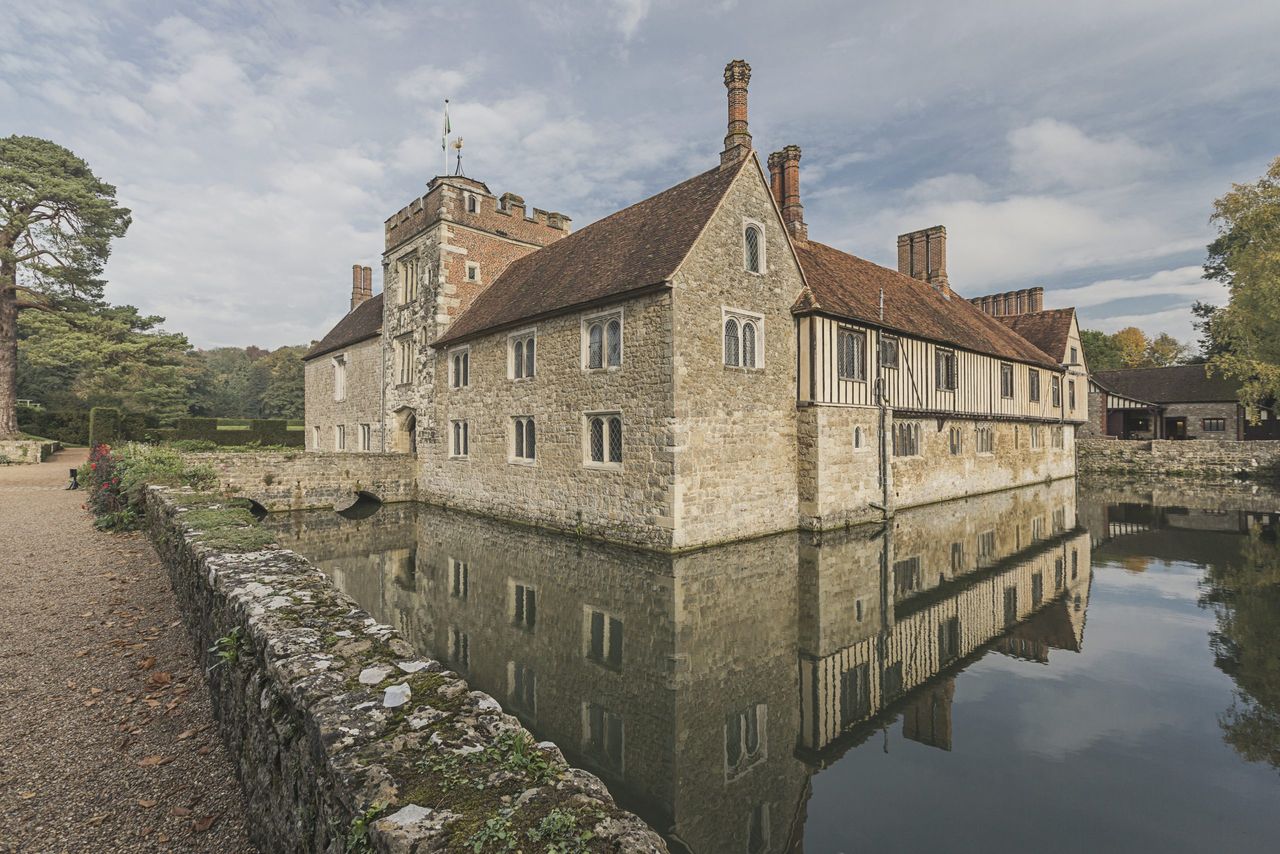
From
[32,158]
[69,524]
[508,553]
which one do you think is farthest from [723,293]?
[32,158]

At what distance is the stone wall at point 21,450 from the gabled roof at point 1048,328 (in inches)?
1830

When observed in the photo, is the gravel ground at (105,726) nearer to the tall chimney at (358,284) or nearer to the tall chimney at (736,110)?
the tall chimney at (736,110)

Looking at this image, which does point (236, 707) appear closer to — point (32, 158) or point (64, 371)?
point (32, 158)

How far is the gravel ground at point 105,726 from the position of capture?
11.8 ft

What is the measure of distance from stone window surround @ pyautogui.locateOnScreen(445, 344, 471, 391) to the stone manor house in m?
0.09

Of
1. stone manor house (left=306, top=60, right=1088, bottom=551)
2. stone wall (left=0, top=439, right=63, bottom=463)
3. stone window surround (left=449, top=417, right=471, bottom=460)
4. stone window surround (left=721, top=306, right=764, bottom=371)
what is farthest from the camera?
stone wall (left=0, top=439, right=63, bottom=463)

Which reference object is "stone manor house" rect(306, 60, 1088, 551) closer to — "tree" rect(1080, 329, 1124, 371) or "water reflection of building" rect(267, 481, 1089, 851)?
"water reflection of building" rect(267, 481, 1089, 851)

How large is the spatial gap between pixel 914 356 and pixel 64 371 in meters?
50.7

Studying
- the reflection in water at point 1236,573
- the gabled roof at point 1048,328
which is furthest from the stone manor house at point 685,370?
the gabled roof at point 1048,328

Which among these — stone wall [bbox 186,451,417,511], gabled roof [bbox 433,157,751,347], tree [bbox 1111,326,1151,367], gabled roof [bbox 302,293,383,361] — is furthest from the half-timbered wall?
tree [bbox 1111,326,1151,367]

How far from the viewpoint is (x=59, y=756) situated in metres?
4.27

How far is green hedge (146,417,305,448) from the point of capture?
103ft

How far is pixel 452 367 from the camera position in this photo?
1991 centimetres

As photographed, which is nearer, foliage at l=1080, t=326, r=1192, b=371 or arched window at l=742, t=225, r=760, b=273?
arched window at l=742, t=225, r=760, b=273
